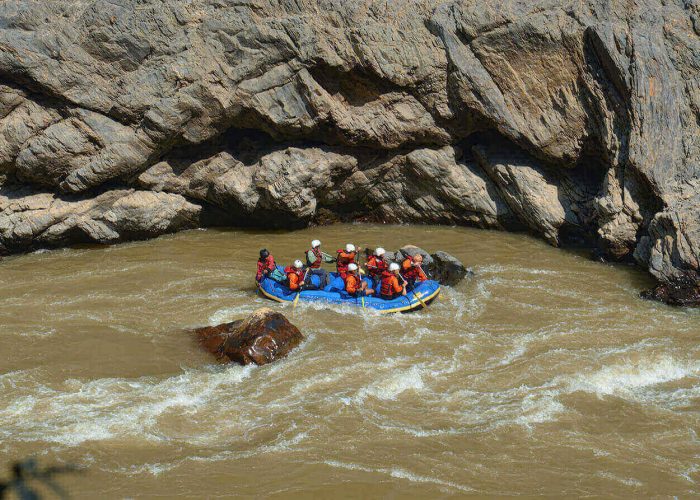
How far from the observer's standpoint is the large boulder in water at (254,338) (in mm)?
11766

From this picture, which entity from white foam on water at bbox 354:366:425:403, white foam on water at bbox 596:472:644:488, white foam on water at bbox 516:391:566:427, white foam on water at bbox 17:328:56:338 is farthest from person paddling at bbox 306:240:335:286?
white foam on water at bbox 596:472:644:488

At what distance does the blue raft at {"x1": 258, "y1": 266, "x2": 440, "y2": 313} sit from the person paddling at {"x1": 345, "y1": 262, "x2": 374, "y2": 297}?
0.12 meters

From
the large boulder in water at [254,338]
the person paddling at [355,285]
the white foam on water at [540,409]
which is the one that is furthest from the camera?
the person paddling at [355,285]

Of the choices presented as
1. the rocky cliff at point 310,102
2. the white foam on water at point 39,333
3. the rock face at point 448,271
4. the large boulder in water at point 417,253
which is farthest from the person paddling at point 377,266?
the white foam on water at point 39,333

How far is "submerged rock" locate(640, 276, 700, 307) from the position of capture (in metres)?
14.1

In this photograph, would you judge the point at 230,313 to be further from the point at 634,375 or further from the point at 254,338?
the point at 634,375

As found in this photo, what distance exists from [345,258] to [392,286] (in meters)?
1.62

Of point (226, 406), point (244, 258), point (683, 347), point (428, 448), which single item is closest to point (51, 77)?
point (244, 258)

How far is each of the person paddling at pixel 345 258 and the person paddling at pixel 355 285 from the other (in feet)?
1.92

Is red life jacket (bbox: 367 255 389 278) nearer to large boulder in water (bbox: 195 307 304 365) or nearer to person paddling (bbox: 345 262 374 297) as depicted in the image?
person paddling (bbox: 345 262 374 297)

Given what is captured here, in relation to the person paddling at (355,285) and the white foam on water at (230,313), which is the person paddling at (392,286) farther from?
the white foam on water at (230,313)

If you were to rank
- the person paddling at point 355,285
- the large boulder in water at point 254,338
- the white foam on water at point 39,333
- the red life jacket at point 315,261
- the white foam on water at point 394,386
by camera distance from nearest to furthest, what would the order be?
1. the white foam on water at point 394,386
2. the large boulder in water at point 254,338
3. the white foam on water at point 39,333
4. the person paddling at point 355,285
5. the red life jacket at point 315,261

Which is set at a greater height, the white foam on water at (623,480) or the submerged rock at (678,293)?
the submerged rock at (678,293)

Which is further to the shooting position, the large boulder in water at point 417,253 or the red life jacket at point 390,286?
the large boulder in water at point 417,253
